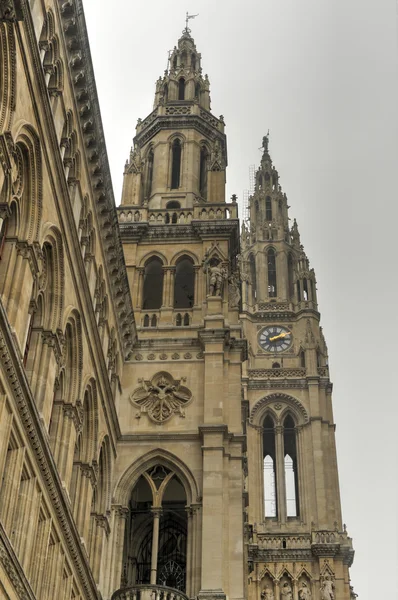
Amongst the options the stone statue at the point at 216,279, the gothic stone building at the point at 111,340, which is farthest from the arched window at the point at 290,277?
the stone statue at the point at 216,279

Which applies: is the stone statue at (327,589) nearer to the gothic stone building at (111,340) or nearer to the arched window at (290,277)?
the gothic stone building at (111,340)

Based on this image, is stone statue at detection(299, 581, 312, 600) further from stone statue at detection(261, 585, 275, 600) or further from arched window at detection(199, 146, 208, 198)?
arched window at detection(199, 146, 208, 198)

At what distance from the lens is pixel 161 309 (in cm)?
4038

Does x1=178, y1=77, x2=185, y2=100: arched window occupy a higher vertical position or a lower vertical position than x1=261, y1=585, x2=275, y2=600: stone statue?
higher

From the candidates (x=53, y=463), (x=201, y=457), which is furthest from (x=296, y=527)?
(x=53, y=463)

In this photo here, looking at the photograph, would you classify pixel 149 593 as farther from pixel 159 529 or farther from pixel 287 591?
pixel 287 591

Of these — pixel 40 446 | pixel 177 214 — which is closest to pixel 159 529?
pixel 177 214

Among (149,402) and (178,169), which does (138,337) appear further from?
(178,169)

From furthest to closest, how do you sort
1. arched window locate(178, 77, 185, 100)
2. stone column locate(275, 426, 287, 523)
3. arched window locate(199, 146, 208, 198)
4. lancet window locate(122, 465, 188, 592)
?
stone column locate(275, 426, 287, 523)
arched window locate(178, 77, 185, 100)
arched window locate(199, 146, 208, 198)
lancet window locate(122, 465, 188, 592)

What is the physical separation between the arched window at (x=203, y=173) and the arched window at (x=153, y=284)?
5150 millimetres

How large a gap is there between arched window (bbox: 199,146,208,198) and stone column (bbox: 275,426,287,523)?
3441 centimetres

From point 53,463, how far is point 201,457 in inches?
450

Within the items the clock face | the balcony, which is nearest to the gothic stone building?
the balcony

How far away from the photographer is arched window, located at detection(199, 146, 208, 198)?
4656 cm
